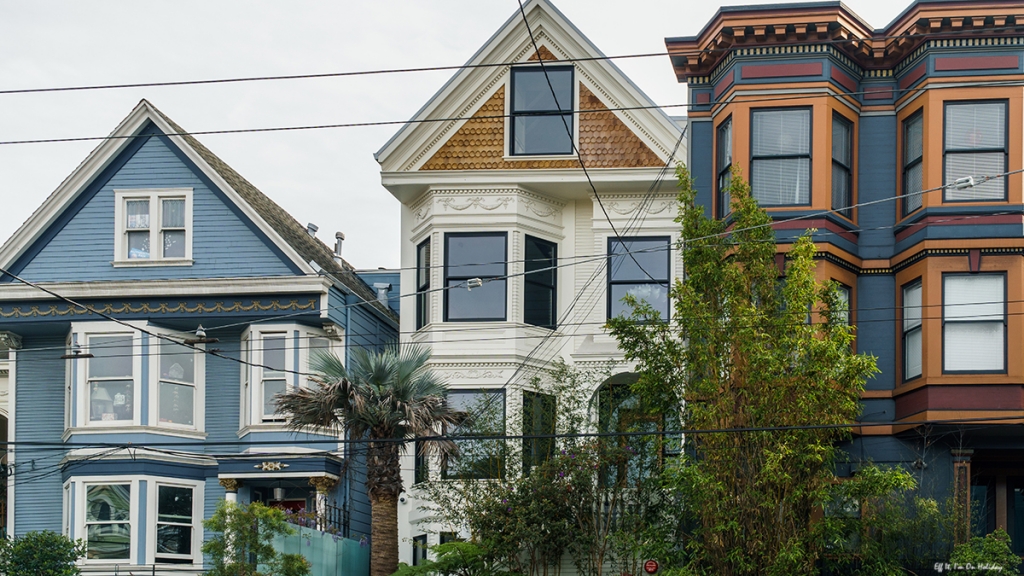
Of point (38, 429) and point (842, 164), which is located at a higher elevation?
point (842, 164)

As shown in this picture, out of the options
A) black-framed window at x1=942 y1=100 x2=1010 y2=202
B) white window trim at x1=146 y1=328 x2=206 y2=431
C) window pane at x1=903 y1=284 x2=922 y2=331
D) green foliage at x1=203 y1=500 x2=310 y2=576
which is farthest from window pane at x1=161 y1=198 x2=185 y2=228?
black-framed window at x1=942 y1=100 x2=1010 y2=202

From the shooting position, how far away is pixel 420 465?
109 ft

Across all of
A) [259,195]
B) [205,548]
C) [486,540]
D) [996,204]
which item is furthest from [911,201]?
[259,195]

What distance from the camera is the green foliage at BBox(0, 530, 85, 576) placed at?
31.2 meters

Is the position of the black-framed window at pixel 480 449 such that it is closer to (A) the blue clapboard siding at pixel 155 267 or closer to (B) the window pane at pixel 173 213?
(A) the blue clapboard siding at pixel 155 267

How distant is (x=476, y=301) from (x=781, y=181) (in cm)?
780

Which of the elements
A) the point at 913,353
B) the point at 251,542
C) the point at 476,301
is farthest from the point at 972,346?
the point at 251,542

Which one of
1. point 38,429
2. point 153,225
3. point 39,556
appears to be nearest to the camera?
point 39,556

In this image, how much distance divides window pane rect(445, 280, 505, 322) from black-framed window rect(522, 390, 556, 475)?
7.03ft

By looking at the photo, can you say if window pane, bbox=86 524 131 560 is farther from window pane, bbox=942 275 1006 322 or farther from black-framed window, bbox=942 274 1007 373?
window pane, bbox=942 275 1006 322

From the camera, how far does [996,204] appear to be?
91.6ft

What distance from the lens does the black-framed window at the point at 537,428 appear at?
2991cm

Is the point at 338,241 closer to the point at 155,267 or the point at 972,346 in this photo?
the point at 155,267

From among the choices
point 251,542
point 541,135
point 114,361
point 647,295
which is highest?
point 541,135
